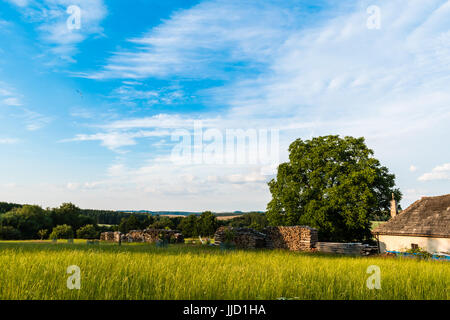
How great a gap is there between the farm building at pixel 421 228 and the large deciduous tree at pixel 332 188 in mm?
2268

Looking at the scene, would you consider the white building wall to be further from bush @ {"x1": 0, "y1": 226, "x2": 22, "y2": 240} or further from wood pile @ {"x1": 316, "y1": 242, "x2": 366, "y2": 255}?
bush @ {"x1": 0, "y1": 226, "x2": 22, "y2": 240}

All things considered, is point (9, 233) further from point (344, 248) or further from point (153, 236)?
point (344, 248)

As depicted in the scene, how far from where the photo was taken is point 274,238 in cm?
2669

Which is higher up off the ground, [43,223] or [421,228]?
[421,228]

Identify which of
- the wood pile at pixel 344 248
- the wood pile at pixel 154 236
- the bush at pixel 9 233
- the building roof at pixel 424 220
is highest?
the building roof at pixel 424 220

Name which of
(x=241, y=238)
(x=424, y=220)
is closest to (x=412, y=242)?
(x=424, y=220)

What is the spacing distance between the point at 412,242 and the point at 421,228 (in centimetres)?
147

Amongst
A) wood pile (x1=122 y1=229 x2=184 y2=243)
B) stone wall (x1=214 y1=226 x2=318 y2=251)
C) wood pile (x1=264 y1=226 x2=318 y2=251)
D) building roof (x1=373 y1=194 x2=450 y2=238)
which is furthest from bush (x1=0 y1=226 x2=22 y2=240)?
building roof (x1=373 y1=194 x2=450 y2=238)

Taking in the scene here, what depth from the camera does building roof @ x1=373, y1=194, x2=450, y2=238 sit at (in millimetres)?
24964

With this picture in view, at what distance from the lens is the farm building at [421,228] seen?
24484 mm

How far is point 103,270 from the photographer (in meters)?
8.33

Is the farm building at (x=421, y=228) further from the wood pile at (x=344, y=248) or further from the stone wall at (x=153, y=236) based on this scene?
the stone wall at (x=153, y=236)

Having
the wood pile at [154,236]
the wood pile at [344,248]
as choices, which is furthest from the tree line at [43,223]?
the wood pile at [344,248]
